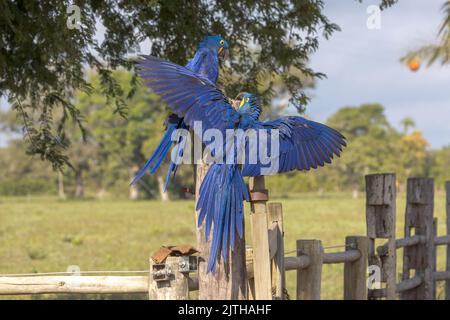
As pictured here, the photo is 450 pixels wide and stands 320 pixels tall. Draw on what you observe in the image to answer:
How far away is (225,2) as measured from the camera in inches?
245

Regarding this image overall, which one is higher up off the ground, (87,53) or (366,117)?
(366,117)

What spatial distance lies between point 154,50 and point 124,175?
147 feet

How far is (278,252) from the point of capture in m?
3.83

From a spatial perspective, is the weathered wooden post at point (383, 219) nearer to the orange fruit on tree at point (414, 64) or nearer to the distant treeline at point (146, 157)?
the orange fruit on tree at point (414, 64)

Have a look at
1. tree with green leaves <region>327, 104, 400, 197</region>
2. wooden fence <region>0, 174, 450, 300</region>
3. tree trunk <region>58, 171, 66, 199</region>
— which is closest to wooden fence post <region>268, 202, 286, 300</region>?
wooden fence <region>0, 174, 450, 300</region>

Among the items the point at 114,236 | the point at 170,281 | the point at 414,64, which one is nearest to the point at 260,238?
the point at 170,281

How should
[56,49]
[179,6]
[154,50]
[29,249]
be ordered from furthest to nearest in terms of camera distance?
[29,249] → [154,50] → [179,6] → [56,49]

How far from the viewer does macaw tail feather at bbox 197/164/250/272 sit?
317 centimetres

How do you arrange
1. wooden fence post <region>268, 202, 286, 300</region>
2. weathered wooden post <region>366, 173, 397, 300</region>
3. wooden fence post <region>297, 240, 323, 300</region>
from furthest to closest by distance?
weathered wooden post <region>366, 173, 397, 300</region>, wooden fence post <region>297, 240, 323, 300</region>, wooden fence post <region>268, 202, 286, 300</region>

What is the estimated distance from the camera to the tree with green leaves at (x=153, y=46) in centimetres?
610

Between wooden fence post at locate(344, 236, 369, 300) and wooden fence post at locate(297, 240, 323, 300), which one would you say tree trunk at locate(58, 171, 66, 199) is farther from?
wooden fence post at locate(297, 240, 323, 300)

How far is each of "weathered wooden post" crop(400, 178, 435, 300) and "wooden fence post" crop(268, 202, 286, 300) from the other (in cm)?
306
